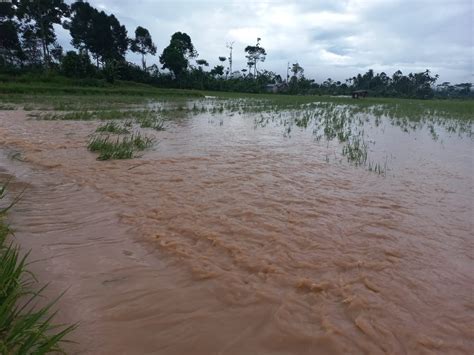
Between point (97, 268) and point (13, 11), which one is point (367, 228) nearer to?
point (97, 268)

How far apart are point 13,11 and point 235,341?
4609 cm

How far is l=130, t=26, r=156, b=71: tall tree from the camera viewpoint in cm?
4700

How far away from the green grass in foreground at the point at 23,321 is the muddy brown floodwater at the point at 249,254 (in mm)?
142

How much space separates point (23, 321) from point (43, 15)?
150ft

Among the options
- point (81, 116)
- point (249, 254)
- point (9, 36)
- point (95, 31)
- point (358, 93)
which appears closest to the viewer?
point (249, 254)

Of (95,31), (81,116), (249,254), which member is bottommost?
(249,254)

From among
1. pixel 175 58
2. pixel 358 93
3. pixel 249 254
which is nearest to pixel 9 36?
pixel 175 58

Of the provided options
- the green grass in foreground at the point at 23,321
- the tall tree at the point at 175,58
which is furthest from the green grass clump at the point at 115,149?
the tall tree at the point at 175,58

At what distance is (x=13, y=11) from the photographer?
34844 millimetres

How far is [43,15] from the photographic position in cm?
3641

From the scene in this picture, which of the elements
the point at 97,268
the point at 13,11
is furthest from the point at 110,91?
the point at 97,268

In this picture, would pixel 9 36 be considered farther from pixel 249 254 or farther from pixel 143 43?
pixel 249 254

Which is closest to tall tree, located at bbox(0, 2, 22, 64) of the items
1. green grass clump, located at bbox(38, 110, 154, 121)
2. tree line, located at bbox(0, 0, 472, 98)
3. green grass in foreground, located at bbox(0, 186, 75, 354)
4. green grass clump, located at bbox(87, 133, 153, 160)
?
tree line, located at bbox(0, 0, 472, 98)

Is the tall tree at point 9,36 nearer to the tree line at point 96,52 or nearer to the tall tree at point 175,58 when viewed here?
the tree line at point 96,52
